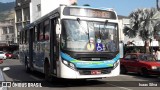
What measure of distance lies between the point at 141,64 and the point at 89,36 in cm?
729

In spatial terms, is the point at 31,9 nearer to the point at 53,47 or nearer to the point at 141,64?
the point at 141,64

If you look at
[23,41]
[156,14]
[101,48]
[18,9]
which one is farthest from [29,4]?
[101,48]

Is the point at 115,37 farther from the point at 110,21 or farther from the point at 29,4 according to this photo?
the point at 29,4

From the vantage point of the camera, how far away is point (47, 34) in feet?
50.6

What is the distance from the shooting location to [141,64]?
19.8 metres

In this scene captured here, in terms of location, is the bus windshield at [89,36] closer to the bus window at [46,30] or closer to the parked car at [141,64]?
the bus window at [46,30]

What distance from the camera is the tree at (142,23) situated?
119 ft

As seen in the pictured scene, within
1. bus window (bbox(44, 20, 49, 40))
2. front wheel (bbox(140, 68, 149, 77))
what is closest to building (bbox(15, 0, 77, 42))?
front wheel (bbox(140, 68, 149, 77))

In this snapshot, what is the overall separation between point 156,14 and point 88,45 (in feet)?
79.5

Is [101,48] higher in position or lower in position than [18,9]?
lower

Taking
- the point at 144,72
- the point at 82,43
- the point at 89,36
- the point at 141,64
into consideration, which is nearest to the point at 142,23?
the point at 141,64

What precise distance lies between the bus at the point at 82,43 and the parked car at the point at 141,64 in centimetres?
568

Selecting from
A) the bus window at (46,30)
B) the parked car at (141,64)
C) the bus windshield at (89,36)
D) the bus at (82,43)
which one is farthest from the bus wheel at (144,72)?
the bus window at (46,30)

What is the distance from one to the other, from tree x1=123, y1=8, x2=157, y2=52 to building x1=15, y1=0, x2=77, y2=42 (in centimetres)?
3977
